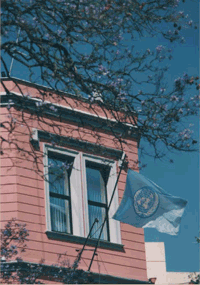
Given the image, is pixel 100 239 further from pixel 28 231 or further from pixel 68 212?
pixel 28 231

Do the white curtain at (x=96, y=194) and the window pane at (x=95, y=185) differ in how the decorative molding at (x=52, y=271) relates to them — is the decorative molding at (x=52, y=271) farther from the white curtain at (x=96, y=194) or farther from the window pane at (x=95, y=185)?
the window pane at (x=95, y=185)

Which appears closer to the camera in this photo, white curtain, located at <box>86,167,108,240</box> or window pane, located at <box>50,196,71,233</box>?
window pane, located at <box>50,196,71,233</box>

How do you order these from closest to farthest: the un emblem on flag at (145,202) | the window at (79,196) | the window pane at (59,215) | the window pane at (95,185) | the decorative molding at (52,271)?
the decorative molding at (52,271) → the window pane at (59,215) → the window at (79,196) → the un emblem on flag at (145,202) → the window pane at (95,185)

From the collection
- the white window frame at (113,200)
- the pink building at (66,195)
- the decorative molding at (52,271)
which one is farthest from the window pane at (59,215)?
the decorative molding at (52,271)

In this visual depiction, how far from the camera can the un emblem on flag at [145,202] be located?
800 inches

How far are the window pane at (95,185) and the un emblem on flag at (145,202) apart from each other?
1.15 m

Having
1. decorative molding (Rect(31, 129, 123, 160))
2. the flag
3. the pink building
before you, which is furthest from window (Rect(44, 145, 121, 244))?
the flag

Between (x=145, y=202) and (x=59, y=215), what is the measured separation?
7.29ft

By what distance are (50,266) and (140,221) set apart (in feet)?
9.11

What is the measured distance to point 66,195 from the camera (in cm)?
2041

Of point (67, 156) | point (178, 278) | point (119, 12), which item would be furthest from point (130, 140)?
point (178, 278)

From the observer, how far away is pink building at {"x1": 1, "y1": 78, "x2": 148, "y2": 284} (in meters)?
19.0

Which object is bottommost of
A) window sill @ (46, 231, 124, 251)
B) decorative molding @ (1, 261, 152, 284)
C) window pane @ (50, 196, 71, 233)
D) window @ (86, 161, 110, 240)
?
decorative molding @ (1, 261, 152, 284)

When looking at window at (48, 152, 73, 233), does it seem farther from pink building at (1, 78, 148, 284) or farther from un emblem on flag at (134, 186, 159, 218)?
un emblem on flag at (134, 186, 159, 218)
